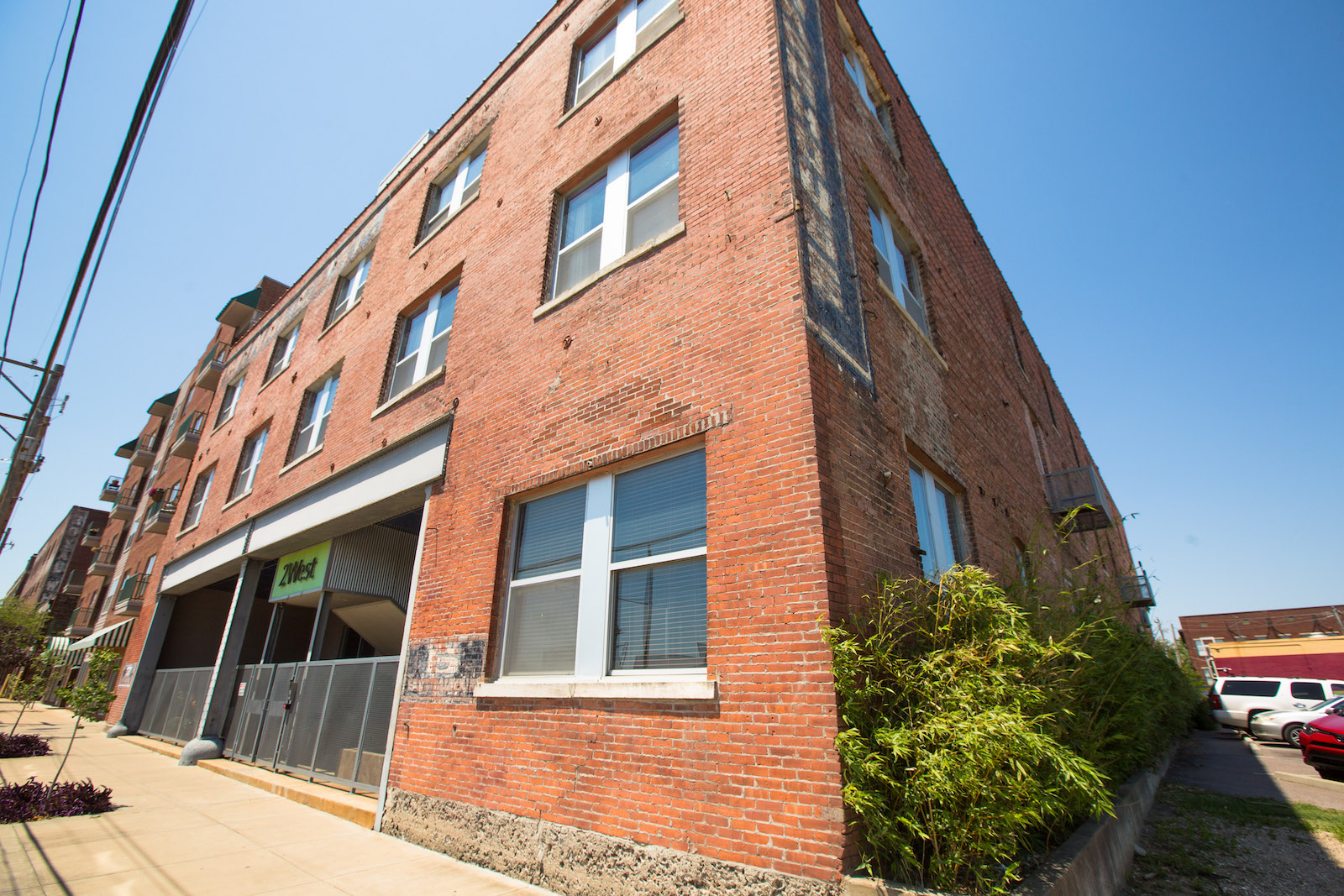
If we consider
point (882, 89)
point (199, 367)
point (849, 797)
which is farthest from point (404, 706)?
point (199, 367)

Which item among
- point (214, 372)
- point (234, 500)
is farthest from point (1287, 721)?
point (214, 372)

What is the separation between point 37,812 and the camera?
6.92 metres

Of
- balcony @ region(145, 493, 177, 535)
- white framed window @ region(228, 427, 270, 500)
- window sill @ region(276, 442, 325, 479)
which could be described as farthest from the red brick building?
balcony @ region(145, 493, 177, 535)

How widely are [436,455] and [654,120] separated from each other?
5379 millimetres

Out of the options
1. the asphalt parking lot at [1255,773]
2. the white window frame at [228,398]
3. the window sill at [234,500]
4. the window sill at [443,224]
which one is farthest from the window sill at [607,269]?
the white window frame at [228,398]

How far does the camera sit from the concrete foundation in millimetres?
3994

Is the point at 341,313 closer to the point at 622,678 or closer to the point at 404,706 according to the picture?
the point at 404,706

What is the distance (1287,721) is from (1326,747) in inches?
325

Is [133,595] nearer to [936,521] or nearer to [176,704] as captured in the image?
[176,704]

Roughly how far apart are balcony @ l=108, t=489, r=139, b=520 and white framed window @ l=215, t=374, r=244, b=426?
54.0ft

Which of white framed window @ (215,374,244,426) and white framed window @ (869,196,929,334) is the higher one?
white framed window @ (215,374,244,426)

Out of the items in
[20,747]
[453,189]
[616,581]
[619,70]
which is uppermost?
[453,189]

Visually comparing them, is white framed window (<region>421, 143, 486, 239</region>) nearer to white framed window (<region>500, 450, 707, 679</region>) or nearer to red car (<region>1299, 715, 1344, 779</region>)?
white framed window (<region>500, 450, 707, 679</region>)

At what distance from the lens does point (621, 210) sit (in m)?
7.79
